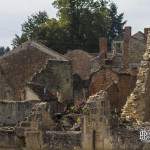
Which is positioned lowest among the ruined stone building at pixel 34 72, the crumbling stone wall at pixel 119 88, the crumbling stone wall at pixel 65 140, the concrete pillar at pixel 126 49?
the crumbling stone wall at pixel 65 140

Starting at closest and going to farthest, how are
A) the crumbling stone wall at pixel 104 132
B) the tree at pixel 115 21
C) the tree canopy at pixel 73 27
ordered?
the crumbling stone wall at pixel 104 132 < the tree canopy at pixel 73 27 < the tree at pixel 115 21

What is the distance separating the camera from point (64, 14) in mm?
80250

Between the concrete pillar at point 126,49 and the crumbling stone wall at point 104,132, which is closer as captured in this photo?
the crumbling stone wall at point 104,132

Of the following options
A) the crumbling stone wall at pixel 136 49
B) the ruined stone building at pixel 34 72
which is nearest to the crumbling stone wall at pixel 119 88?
the ruined stone building at pixel 34 72

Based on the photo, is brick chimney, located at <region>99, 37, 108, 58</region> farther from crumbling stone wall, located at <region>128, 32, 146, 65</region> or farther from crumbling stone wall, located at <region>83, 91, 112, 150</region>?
crumbling stone wall, located at <region>83, 91, 112, 150</region>

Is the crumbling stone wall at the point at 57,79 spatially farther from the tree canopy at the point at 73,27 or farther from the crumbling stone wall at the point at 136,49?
the tree canopy at the point at 73,27

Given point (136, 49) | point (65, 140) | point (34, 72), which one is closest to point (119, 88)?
point (34, 72)

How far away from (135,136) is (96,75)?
19.1m

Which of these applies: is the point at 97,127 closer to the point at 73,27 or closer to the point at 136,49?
the point at 136,49

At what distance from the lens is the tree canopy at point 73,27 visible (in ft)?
256

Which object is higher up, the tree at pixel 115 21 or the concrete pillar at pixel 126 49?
the tree at pixel 115 21

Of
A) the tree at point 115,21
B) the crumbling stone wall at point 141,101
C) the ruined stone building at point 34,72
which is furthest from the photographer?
the tree at point 115,21

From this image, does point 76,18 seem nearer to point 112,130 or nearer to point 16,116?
point 16,116

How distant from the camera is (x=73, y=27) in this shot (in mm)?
79188
